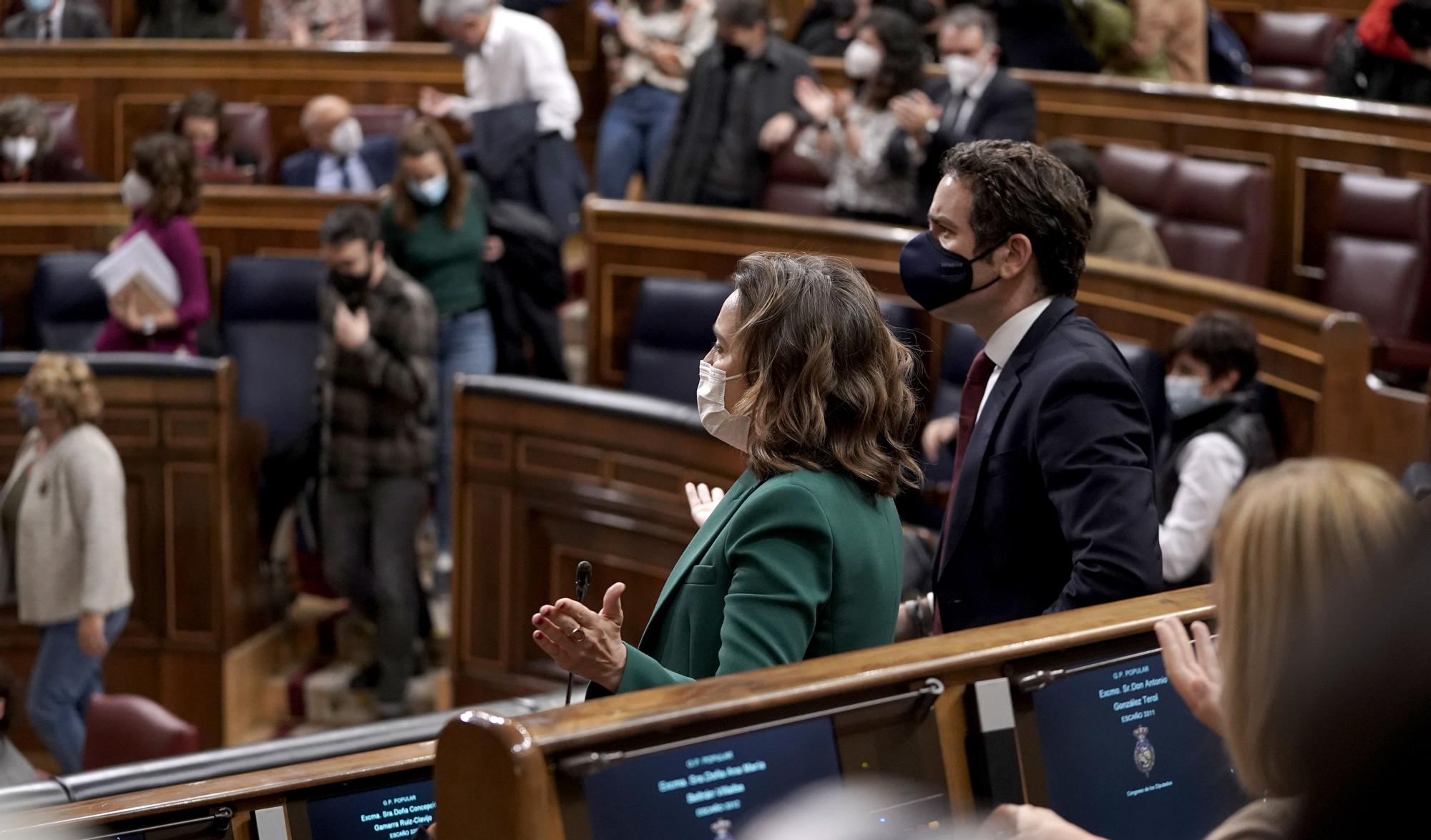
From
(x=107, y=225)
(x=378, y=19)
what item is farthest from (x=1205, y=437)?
(x=378, y=19)

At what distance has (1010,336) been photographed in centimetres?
204

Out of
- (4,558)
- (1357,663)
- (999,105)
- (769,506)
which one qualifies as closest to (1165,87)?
(999,105)

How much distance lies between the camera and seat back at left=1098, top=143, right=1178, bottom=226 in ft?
17.6

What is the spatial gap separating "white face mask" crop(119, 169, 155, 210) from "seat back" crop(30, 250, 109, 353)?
33 centimetres

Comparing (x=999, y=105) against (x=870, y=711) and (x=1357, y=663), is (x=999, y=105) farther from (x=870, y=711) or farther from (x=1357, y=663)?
(x=1357, y=663)

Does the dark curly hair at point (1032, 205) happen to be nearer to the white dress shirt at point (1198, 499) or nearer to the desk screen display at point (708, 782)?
the desk screen display at point (708, 782)

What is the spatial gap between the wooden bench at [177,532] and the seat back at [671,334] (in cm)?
122

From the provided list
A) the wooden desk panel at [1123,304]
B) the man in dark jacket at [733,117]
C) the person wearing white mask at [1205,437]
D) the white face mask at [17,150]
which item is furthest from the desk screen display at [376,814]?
the white face mask at [17,150]

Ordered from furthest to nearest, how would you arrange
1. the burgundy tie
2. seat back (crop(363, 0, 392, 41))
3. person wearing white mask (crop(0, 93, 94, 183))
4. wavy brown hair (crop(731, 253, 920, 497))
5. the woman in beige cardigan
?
seat back (crop(363, 0, 392, 41))
person wearing white mask (crop(0, 93, 94, 183))
the woman in beige cardigan
the burgundy tie
wavy brown hair (crop(731, 253, 920, 497))

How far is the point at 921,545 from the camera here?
10.8ft

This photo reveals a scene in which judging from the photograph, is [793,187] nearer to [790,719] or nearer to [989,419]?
[989,419]

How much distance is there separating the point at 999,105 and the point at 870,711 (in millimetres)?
3553

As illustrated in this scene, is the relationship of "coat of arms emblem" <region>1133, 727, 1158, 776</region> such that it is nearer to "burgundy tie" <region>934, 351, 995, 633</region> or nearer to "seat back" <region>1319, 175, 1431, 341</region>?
"burgundy tie" <region>934, 351, 995, 633</region>

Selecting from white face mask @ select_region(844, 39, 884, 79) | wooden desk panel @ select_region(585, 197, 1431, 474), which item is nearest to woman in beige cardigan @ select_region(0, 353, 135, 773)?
wooden desk panel @ select_region(585, 197, 1431, 474)
